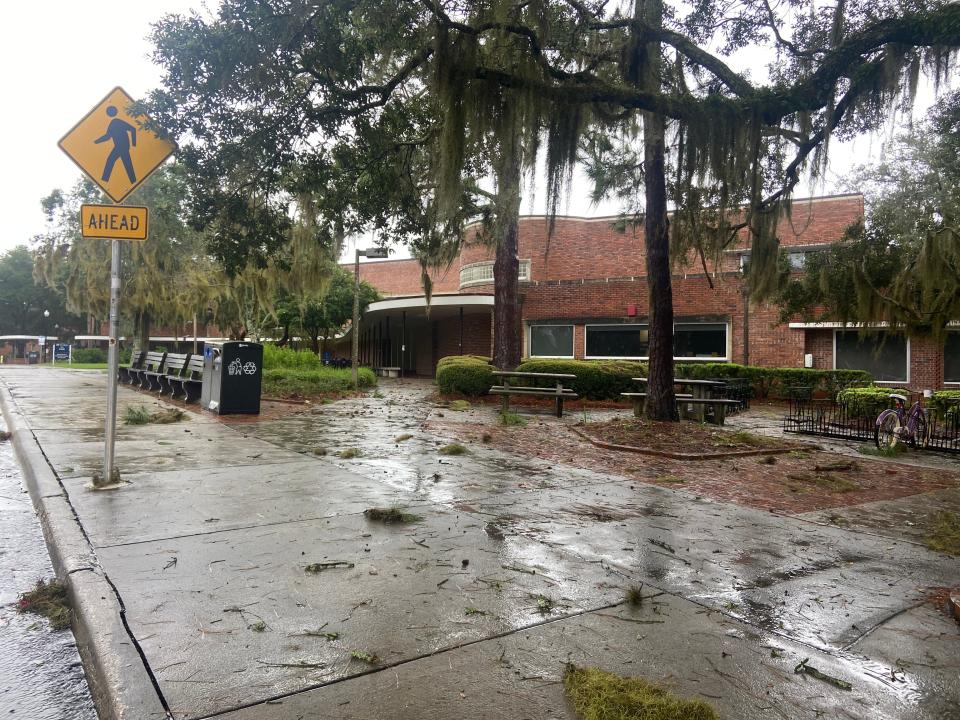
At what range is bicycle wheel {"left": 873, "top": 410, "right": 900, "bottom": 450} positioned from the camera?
10.9 m

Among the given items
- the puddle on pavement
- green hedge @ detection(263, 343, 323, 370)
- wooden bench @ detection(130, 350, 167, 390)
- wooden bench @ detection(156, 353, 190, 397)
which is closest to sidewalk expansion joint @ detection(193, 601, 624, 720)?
the puddle on pavement

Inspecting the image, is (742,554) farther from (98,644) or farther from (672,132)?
(672,132)

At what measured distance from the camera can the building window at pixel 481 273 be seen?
1222 inches

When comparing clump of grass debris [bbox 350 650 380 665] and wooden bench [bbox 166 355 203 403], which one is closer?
clump of grass debris [bbox 350 650 380 665]

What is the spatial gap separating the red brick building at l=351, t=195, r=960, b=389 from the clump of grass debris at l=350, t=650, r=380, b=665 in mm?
16316

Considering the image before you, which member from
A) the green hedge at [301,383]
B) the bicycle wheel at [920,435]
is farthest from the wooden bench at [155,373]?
the bicycle wheel at [920,435]

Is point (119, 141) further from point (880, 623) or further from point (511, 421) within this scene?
point (511, 421)

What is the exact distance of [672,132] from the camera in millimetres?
8703

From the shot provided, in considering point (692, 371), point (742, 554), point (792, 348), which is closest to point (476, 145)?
point (742, 554)

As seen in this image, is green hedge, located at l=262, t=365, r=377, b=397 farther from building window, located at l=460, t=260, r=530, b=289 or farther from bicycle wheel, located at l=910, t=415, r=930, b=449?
bicycle wheel, located at l=910, t=415, r=930, b=449

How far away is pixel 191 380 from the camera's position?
48.2ft

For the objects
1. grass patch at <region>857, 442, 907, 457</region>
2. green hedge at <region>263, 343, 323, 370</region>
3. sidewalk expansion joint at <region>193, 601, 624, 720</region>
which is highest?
green hedge at <region>263, 343, 323, 370</region>

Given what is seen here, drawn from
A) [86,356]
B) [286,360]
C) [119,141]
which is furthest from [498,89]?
[86,356]

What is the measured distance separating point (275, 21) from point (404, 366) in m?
31.6
